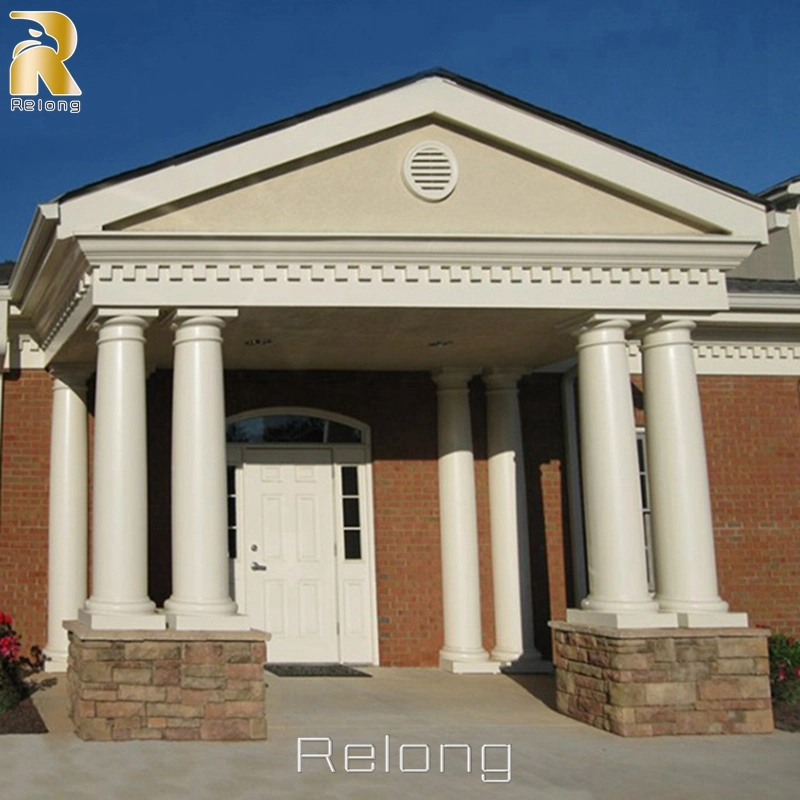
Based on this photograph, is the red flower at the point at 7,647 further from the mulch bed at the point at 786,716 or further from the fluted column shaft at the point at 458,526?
the mulch bed at the point at 786,716

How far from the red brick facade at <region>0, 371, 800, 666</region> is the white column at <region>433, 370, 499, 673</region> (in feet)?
0.83

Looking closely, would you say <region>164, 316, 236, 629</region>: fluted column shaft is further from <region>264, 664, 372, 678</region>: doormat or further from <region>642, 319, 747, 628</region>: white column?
<region>642, 319, 747, 628</region>: white column

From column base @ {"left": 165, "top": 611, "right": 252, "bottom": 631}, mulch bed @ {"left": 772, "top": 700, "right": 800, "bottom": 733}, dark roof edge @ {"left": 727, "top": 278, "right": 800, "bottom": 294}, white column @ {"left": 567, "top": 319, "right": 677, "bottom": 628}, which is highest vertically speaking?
dark roof edge @ {"left": 727, "top": 278, "right": 800, "bottom": 294}

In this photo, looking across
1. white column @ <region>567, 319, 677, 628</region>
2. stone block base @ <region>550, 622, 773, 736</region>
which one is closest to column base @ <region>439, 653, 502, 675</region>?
white column @ <region>567, 319, 677, 628</region>

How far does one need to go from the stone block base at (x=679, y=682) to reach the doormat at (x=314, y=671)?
124 inches

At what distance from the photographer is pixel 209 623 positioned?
8.50 meters

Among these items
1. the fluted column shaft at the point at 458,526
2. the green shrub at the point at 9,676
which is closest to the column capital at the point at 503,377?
the fluted column shaft at the point at 458,526

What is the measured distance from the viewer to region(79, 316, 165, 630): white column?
861 cm

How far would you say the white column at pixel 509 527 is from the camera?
12180 mm

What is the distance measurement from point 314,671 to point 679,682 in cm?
422

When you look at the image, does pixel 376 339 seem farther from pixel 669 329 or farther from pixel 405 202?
pixel 669 329

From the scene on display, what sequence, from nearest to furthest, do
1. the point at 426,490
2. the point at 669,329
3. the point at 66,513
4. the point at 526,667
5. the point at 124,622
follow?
the point at 124,622, the point at 669,329, the point at 66,513, the point at 526,667, the point at 426,490

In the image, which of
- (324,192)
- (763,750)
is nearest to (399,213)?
(324,192)

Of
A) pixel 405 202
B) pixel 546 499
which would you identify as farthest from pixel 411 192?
pixel 546 499
